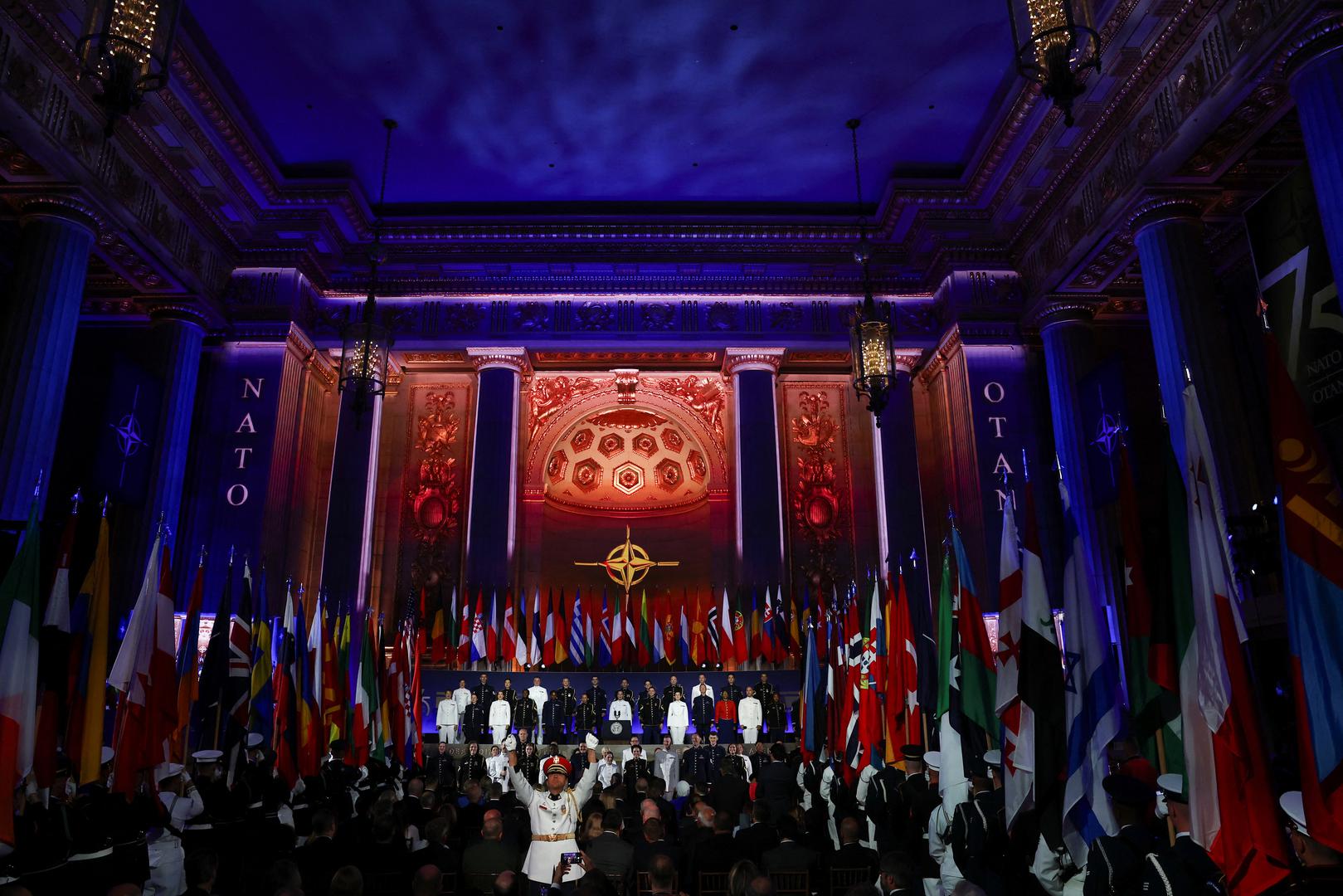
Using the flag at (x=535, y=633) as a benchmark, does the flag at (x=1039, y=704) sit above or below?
below

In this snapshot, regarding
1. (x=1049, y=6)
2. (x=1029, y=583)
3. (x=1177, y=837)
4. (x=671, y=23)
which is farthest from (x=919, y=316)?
(x=1177, y=837)

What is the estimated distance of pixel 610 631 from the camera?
55.6ft

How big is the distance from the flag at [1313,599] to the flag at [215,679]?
886 cm

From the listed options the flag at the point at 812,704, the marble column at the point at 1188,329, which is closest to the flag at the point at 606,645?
the flag at the point at 812,704

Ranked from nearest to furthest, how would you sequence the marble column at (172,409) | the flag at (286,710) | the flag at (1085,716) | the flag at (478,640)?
the flag at (1085,716) < the flag at (286,710) < the marble column at (172,409) < the flag at (478,640)

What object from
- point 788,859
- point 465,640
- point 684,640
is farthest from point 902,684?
point 465,640

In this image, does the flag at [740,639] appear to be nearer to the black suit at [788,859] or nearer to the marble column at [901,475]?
the marble column at [901,475]

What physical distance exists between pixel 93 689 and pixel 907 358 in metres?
15.4

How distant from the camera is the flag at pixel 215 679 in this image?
9.02 metres

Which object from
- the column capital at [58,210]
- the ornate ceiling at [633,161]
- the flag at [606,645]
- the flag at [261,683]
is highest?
the ornate ceiling at [633,161]

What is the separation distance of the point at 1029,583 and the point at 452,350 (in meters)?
14.6

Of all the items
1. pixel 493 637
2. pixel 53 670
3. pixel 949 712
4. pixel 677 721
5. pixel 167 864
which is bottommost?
pixel 167 864

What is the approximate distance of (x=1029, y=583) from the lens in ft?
19.9

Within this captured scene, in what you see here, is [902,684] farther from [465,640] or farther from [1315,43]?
[465,640]
